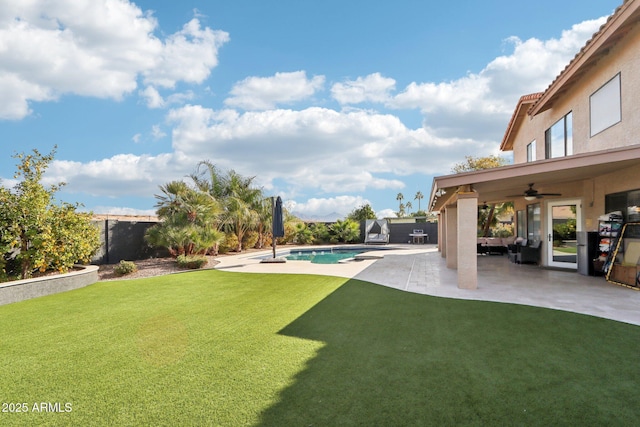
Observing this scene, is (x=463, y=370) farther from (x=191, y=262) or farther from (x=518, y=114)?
(x=518, y=114)

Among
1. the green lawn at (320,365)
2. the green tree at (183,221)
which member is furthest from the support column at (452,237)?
the green tree at (183,221)

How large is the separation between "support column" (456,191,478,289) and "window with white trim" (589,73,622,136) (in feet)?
15.0

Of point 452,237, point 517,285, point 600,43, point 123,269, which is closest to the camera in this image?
point 600,43

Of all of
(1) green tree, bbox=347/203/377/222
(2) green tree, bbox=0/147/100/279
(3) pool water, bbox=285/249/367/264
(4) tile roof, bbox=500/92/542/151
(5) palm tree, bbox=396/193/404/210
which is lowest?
(3) pool water, bbox=285/249/367/264

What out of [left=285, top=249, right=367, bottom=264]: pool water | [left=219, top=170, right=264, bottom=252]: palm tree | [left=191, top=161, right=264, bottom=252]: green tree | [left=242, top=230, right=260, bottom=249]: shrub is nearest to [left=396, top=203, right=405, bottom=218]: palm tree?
[left=285, top=249, right=367, bottom=264]: pool water

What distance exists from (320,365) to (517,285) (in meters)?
7.34

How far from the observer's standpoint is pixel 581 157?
23.2 feet

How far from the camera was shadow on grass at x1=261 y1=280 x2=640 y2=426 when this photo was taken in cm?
297

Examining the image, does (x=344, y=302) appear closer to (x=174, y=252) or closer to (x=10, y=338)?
(x=10, y=338)

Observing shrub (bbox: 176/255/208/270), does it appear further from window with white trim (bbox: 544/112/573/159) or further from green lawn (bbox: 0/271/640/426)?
window with white trim (bbox: 544/112/573/159)

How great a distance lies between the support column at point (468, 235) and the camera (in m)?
8.23

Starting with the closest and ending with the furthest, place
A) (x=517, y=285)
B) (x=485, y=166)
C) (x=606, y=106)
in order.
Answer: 1. (x=517, y=285)
2. (x=606, y=106)
3. (x=485, y=166)

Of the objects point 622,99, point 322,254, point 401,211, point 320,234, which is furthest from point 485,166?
point 401,211

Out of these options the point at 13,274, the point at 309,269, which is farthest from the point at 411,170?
the point at 13,274
